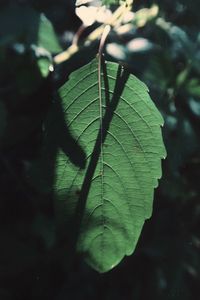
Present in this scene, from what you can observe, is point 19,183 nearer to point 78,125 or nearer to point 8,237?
point 8,237

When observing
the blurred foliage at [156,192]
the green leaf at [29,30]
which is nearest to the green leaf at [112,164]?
the green leaf at [29,30]

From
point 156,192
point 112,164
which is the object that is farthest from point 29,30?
point 156,192

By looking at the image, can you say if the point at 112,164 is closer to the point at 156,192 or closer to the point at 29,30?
the point at 29,30

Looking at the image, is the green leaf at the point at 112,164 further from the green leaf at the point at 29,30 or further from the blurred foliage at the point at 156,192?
the blurred foliage at the point at 156,192

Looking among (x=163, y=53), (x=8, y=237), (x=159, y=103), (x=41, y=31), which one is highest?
(x=41, y=31)

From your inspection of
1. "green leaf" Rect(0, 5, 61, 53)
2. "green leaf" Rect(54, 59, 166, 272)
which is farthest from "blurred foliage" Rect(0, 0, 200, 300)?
"green leaf" Rect(54, 59, 166, 272)

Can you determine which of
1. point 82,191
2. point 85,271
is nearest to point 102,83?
point 82,191

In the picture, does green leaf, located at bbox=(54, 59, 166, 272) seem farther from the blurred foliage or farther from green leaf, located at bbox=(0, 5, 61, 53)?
the blurred foliage
